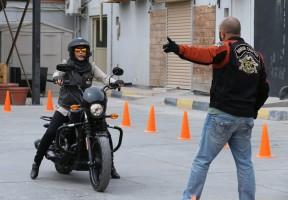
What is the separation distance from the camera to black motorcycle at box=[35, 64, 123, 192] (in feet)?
26.2

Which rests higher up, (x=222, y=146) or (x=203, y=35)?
(x=203, y=35)

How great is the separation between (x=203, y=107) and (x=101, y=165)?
38.5 ft

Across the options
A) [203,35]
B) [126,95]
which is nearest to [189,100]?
[203,35]

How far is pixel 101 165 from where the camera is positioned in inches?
314

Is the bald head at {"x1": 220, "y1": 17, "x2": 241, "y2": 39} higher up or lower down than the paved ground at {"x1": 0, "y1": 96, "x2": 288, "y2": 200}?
higher up

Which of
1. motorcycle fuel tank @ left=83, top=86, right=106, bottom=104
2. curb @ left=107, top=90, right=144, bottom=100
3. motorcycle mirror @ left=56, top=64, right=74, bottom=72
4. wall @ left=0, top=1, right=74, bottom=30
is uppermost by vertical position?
wall @ left=0, top=1, right=74, bottom=30

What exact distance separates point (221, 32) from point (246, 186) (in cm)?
141

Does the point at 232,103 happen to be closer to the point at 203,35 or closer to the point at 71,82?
the point at 71,82

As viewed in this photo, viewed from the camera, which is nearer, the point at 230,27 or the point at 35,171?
the point at 230,27

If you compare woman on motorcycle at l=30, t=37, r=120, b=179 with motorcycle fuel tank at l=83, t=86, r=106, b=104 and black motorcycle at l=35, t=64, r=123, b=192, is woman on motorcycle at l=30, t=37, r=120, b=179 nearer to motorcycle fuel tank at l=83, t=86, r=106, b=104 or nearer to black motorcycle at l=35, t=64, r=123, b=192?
black motorcycle at l=35, t=64, r=123, b=192

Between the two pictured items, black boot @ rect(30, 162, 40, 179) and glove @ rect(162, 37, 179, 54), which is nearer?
glove @ rect(162, 37, 179, 54)

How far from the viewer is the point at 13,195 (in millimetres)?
7875

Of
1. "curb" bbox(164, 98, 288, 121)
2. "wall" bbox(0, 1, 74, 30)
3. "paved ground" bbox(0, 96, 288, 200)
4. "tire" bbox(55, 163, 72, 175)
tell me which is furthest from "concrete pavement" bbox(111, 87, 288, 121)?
"tire" bbox(55, 163, 72, 175)

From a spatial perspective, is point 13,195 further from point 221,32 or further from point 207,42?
point 207,42
